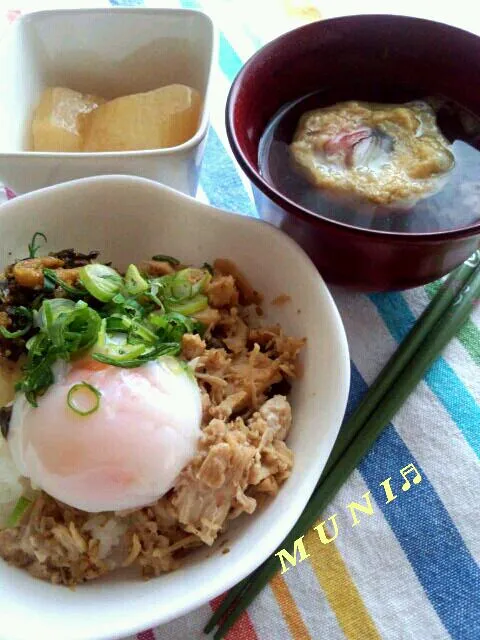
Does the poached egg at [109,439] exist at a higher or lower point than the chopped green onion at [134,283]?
lower

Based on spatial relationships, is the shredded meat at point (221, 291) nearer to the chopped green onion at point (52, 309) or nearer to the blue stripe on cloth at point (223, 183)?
the chopped green onion at point (52, 309)

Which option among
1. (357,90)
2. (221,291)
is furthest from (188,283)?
(357,90)

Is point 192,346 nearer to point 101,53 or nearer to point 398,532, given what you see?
point 398,532

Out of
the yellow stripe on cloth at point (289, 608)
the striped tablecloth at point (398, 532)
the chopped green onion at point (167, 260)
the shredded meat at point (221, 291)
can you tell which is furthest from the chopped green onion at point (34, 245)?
the yellow stripe on cloth at point (289, 608)

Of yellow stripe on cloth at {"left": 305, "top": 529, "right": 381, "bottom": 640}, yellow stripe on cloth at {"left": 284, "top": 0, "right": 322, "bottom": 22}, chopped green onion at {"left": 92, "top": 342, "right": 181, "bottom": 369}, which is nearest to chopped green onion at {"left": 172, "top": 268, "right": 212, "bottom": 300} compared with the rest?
chopped green onion at {"left": 92, "top": 342, "right": 181, "bottom": 369}

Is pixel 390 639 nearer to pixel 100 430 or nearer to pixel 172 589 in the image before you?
pixel 172 589

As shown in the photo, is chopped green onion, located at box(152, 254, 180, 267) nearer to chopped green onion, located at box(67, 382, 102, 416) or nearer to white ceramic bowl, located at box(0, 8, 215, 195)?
white ceramic bowl, located at box(0, 8, 215, 195)

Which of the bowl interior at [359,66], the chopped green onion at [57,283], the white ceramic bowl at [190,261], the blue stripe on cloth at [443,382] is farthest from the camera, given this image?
the bowl interior at [359,66]
